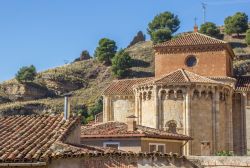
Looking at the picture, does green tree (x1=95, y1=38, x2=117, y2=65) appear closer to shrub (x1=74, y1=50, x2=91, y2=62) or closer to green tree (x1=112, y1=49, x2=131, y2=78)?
green tree (x1=112, y1=49, x2=131, y2=78)

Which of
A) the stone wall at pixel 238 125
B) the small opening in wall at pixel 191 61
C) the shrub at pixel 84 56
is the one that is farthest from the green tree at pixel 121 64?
the stone wall at pixel 238 125

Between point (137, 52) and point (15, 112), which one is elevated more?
point (137, 52)

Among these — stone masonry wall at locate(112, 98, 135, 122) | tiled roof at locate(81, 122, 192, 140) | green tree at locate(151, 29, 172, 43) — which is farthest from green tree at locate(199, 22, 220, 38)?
tiled roof at locate(81, 122, 192, 140)

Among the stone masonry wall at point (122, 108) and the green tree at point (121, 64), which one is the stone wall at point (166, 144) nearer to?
the stone masonry wall at point (122, 108)

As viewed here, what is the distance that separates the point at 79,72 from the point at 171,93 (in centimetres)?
6051

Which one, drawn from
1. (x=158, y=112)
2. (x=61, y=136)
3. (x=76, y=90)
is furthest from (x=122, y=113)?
(x=76, y=90)

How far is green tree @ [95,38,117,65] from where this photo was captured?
103 m

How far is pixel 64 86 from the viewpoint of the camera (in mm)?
97000

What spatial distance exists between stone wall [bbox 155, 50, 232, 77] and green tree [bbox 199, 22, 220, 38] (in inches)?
2135

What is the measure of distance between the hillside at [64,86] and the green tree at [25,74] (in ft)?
3.22

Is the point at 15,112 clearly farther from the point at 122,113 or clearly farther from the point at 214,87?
the point at 214,87

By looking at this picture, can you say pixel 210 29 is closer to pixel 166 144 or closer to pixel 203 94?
pixel 203 94

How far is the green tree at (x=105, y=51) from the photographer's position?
102688mm

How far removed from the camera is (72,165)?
17.5 m
